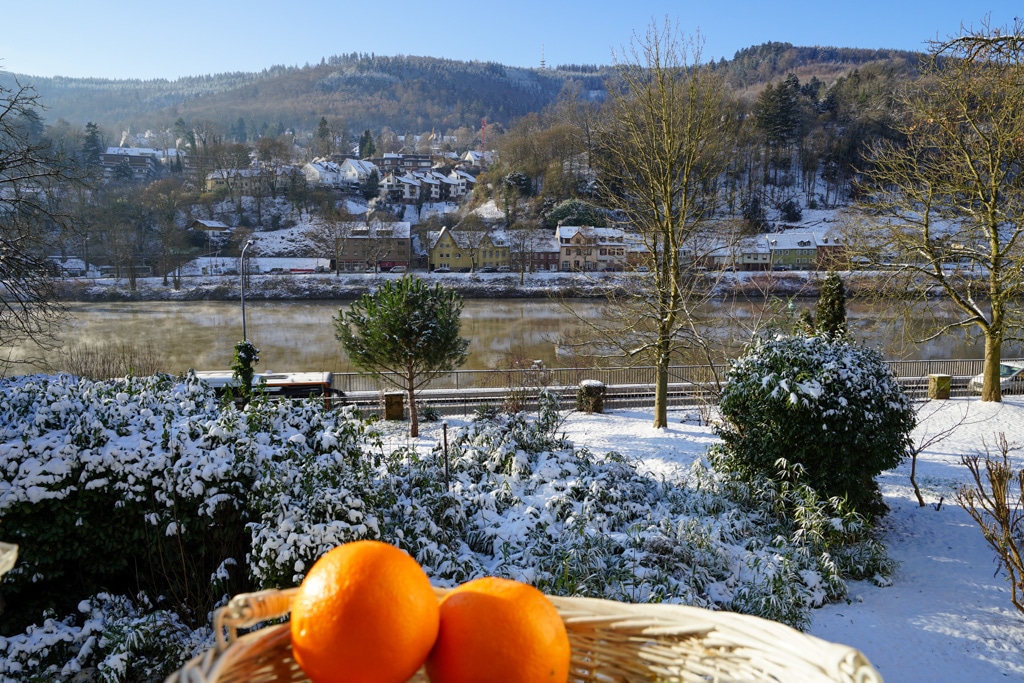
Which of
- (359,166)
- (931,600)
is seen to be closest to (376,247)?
(359,166)

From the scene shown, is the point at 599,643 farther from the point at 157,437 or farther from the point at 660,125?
the point at 660,125

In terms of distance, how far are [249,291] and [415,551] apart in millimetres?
47027

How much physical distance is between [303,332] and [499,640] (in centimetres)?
3258

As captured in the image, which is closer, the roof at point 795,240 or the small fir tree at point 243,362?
the small fir tree at point 243,362

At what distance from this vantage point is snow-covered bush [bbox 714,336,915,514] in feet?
21.4

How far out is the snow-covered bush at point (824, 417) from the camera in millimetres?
6535

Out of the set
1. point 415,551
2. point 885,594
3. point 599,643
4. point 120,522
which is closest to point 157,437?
point 120,522

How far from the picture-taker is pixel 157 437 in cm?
471

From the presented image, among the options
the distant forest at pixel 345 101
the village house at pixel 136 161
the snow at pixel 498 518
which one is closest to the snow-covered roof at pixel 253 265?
the village house at pixel 136 161

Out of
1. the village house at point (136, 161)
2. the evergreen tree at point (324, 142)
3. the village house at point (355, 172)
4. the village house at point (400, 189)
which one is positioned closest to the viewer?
the village house at point (400, 189)

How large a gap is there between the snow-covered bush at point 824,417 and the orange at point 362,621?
245 inches

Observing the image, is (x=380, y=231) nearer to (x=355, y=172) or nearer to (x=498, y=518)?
(x=355, y=172)

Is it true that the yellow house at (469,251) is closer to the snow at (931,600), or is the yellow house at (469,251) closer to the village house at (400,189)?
the village house at (400,189)

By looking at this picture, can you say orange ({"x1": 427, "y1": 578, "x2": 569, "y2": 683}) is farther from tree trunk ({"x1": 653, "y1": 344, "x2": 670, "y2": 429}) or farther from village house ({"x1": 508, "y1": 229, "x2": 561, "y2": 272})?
village house ({"x1": 508, "y1": 229, "x2": 561, "y2": 272})
